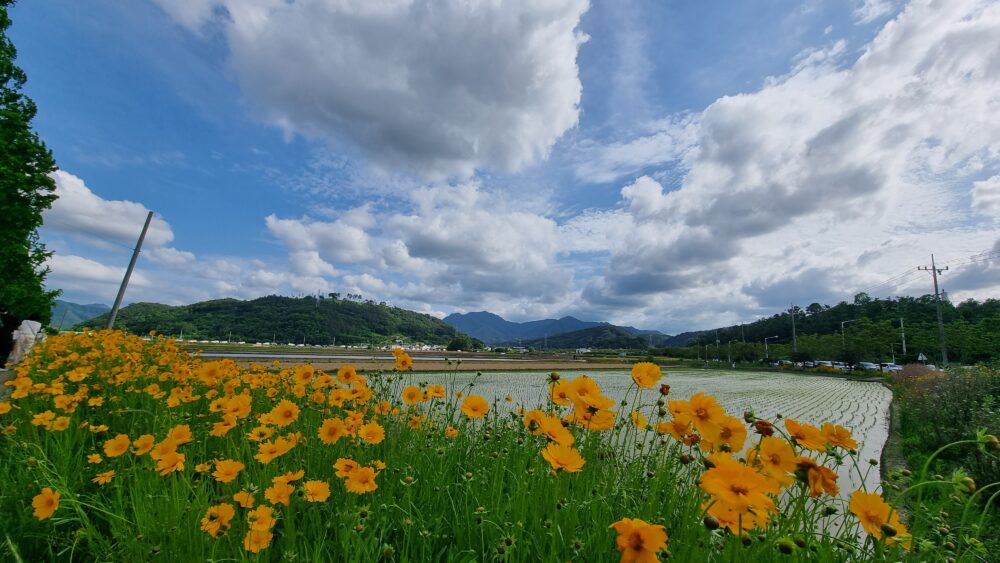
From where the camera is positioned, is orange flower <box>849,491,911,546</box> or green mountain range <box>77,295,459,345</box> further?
green mountain range <box>77,295,459,345</box>

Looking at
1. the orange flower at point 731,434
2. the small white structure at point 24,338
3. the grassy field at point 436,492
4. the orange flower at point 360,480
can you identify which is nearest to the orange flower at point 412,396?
the grassy field at point 436,492

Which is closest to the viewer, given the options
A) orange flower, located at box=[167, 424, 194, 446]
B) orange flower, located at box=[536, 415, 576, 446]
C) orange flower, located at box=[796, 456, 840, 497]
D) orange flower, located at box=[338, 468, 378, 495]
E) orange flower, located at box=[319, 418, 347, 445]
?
orange flower, located at box=[796, 456, 840, 497]

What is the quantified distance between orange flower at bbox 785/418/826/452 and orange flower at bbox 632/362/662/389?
478 mm

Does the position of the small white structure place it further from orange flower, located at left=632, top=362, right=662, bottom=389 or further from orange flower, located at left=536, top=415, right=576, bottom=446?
orange flower, located at left=632, top=362, right=662, bottom=389

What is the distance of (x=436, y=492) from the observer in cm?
225

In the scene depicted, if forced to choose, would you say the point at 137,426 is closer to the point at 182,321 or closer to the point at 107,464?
the point at 107,464

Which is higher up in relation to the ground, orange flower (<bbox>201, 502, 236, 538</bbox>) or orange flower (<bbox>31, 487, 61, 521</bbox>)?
orange flower (<bbox>201, 502, 236, 538</bbox>)

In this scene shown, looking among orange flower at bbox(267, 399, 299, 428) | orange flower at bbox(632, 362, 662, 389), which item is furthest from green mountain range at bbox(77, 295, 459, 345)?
orange flower at bbox(632, 362, 662, 389)

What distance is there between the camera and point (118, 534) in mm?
1686

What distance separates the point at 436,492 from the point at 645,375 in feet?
4.37

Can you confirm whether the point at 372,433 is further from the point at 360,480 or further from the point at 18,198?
the point at 18,198

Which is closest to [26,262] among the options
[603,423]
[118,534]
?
[118,534]

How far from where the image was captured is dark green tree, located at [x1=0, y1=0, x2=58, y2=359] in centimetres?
1055

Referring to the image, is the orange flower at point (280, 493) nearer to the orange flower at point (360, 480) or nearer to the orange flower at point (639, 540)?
the orange flower at point (360, 480)
